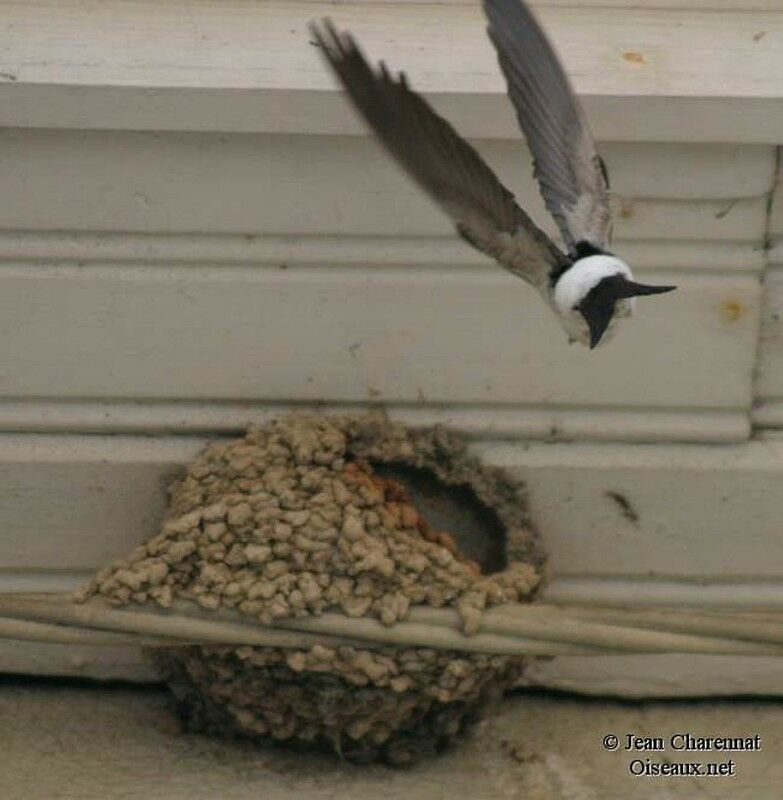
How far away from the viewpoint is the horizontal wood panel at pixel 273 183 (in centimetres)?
320

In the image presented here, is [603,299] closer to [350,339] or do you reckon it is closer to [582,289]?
[582,289]

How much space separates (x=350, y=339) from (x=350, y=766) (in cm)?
61

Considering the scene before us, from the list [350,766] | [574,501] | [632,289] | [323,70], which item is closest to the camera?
[632,289]

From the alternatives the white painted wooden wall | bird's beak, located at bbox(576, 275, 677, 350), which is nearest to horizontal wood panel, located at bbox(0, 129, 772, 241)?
the white painted wooden wall

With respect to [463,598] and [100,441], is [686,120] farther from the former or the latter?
[100,441]

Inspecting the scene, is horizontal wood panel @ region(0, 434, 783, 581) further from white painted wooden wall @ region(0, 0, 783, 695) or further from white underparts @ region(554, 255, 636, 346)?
white underparts @ region(554, 255, 636, 346)

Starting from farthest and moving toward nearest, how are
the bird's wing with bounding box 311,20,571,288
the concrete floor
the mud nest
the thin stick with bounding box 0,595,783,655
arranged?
the concrete floor
the mud nest
the thin stick with bounding box 0,595,783,655
the bird's wing with bounding box 311,20,571,288

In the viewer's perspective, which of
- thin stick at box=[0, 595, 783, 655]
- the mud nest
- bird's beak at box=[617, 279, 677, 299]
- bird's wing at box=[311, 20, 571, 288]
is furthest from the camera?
the mud nest

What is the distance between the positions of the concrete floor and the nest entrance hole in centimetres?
25

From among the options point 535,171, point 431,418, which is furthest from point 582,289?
point 431,418

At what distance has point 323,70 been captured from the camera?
3.14 metres

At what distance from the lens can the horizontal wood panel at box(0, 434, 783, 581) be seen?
334cm

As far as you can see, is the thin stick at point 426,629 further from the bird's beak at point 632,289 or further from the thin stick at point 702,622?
the bird's beak at point 632,289

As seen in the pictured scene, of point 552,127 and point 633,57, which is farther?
point 633,57
